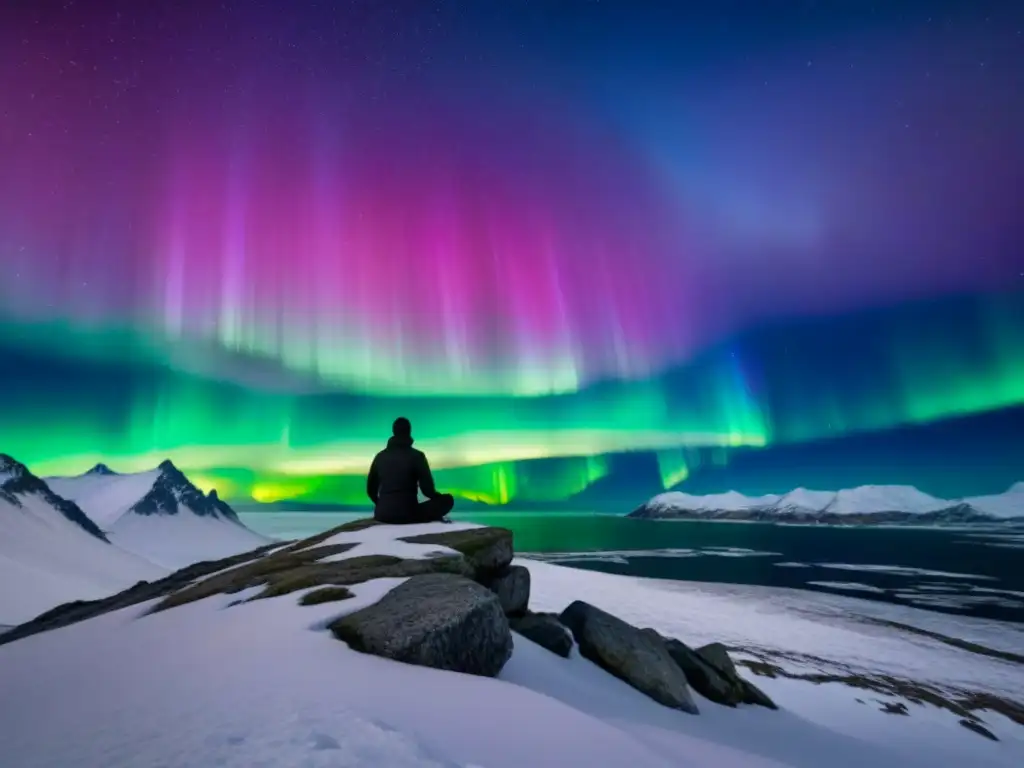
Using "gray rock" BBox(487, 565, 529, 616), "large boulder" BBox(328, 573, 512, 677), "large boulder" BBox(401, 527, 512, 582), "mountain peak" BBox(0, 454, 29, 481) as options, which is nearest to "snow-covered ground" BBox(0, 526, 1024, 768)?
"large boulder" BBox(328, 573, 512, 677)

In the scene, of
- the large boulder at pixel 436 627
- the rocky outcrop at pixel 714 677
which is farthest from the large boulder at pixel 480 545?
the rocky outcrop at pixel 714 677

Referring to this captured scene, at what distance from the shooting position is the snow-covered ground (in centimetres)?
433

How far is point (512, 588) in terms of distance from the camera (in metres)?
13.2

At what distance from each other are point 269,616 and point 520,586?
21.5 ft

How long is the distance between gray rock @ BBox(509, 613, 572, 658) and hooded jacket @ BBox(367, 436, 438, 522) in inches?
162

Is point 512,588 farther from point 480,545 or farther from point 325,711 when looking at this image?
point 325,711

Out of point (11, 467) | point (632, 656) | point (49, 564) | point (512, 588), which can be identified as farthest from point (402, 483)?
point (11, 467)

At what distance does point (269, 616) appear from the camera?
859 cm

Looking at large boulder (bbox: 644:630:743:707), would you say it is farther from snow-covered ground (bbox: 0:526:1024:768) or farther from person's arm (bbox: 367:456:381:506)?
person's arm (bbox: 367:456:381:506)

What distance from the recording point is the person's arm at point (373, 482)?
568 inches

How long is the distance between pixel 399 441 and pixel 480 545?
11.7 ft

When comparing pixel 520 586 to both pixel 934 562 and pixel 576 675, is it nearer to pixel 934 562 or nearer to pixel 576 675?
pixel 576 675

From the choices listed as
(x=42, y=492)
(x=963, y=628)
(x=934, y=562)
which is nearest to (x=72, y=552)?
(x=42, y=492)

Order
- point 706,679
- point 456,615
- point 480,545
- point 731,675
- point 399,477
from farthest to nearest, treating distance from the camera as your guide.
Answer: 1. point 731,675
2. point 399,477
3. point 706,679
4. point 480,545
5. point 456,615
